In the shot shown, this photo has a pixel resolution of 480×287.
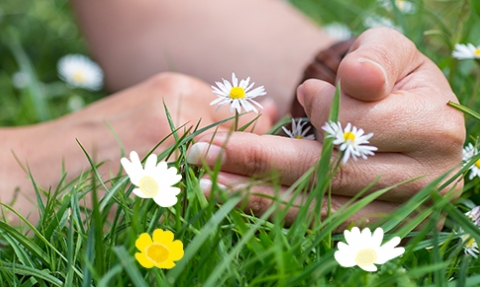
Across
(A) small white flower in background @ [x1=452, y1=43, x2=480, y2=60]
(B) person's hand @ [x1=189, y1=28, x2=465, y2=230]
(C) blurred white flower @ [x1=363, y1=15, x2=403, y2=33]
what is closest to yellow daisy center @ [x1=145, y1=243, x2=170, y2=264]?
(B) person's hand @ [x1=189, y1=28, x2=465, y2=230]

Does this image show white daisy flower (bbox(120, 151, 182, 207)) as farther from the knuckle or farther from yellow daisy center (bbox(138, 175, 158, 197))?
the knuckle

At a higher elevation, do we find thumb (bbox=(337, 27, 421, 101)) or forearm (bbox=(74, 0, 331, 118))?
forearm (bbox=(74, 0, 331, 118))

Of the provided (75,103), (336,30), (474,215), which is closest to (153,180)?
(474,215)

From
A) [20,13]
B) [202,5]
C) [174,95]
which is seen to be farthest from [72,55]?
[174,95]

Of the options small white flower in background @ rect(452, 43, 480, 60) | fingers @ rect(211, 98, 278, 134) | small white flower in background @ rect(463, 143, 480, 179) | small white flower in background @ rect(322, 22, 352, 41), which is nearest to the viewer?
small white flower in background @ rect(463, 143, 480, 179)

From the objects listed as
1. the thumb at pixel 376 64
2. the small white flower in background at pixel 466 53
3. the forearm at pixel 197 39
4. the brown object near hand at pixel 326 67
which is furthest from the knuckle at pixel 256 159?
the forearm at pixel 197 39

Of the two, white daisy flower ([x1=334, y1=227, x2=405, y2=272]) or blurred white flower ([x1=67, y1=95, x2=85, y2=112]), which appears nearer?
white daisy flower ([x1=334, y1=227, x2=405, y2=272])

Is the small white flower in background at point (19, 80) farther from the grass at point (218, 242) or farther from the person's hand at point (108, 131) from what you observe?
the grass at point (218, 242)
